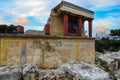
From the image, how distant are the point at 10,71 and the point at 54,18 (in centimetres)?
942

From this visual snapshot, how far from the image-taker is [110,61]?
1357 centimetres

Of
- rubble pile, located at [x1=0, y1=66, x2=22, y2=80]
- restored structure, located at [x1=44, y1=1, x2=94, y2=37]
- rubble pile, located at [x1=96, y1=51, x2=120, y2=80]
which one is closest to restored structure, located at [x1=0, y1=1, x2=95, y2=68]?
rubble pile, located at [x1=96, y1=51, x2=120, y2=80]

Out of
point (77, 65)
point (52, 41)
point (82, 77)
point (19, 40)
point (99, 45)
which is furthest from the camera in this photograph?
point (99, 45)

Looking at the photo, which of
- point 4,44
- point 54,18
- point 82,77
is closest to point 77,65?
point 82,77

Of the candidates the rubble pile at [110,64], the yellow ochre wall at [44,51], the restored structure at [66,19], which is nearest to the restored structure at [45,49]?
the yellow ochre wall at [44,51]

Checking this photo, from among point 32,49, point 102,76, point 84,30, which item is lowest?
point 102,76

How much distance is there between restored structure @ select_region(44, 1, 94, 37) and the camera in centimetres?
1630

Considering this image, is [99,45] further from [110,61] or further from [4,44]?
[4,44]

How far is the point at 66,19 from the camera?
1642 centimetres

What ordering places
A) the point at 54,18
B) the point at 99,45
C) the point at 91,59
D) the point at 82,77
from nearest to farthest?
the point at 82,77 < the point at 91,59 < the point at 54,18 < the point at 99,45

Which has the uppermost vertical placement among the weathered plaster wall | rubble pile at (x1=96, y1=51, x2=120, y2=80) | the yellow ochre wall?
the weathered plaster wall

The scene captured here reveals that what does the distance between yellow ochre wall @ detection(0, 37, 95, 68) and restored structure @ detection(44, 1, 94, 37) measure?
3.82 m

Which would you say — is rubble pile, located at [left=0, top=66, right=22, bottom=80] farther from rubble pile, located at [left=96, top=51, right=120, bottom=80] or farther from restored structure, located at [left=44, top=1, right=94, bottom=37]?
restored structure, located at [left=44, top=1, right=94, bottom=37]

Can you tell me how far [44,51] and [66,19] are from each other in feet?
19.1
